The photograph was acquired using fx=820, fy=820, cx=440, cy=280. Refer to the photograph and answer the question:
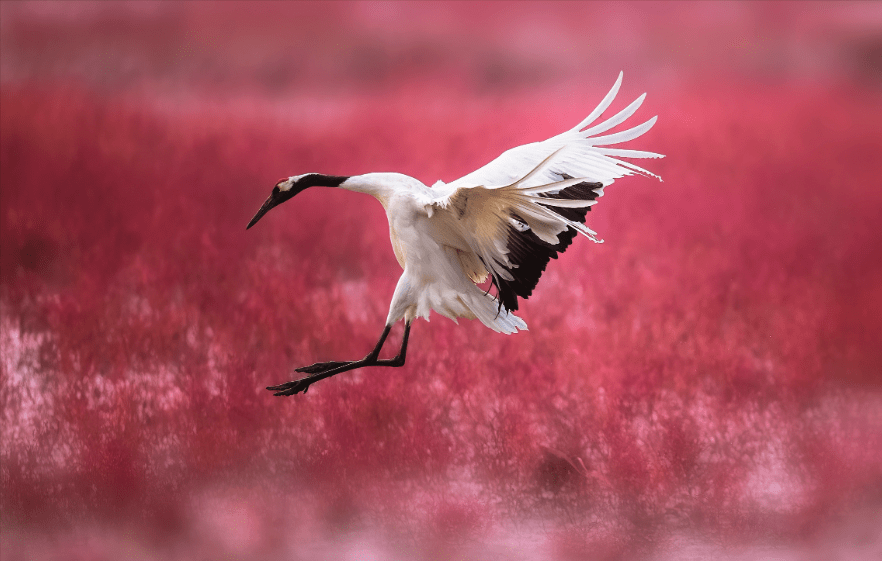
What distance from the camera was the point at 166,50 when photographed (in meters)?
3.17

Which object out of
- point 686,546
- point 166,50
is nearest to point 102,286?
point 166,50

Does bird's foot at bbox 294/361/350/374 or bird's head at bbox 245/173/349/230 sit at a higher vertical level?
bird's head at bbox 245/173/349/230

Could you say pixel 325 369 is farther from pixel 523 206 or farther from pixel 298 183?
pixel 523 206

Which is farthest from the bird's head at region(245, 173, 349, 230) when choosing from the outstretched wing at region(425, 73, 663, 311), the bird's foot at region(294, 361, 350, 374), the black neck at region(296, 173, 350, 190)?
the bird's foot at region(294, 361, 350, 374)

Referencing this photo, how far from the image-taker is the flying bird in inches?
64.7

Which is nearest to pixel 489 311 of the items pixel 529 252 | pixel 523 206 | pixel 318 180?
pixel 529 252

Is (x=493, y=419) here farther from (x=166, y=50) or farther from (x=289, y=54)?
(x=166, y=50)

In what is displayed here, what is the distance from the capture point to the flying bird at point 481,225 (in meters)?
1.64

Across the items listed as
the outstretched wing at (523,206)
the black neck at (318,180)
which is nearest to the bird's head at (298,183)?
the black neck at (318,180)

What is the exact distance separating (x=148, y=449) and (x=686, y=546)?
2.04 meters

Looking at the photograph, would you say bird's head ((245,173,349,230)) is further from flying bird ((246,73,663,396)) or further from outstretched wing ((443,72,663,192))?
outstretched wing ((443,72,663,192))

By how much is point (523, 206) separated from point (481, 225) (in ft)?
0.40

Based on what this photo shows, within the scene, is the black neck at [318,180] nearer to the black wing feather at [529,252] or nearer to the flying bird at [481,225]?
the flying bird at [481,225]

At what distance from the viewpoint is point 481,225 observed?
5.52ft
